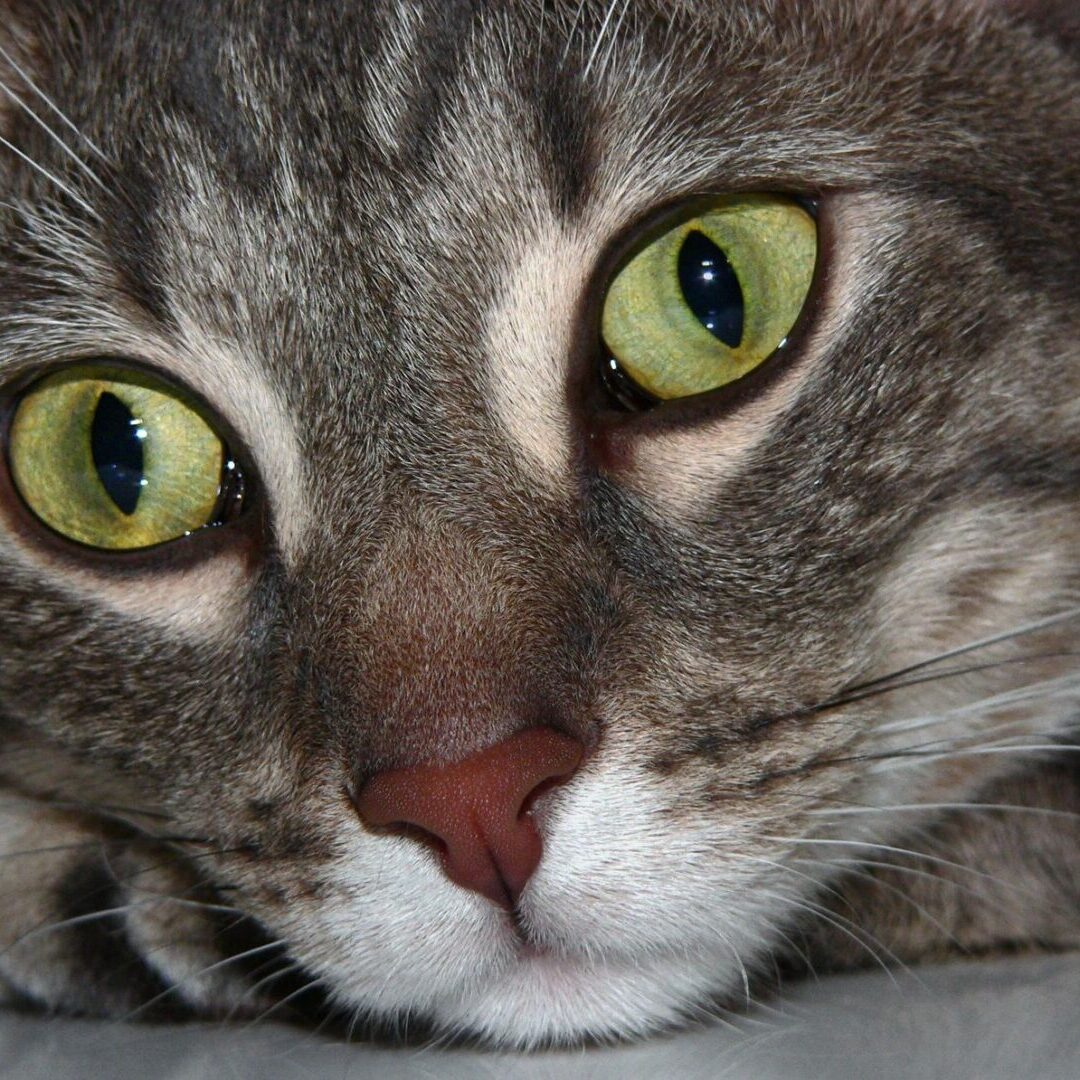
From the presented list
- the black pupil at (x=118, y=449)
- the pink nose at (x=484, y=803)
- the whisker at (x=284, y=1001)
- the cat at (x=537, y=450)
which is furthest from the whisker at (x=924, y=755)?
the black pupil at (x=118, y=449)

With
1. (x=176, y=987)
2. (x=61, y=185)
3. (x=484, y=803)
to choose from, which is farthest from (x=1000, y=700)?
(x=61, y=185)

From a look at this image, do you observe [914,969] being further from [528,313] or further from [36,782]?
[36,782]

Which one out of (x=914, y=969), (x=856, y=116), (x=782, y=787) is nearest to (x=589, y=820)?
(x=782, y=787)

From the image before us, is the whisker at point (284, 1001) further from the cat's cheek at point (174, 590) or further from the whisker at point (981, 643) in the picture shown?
the whisker at point (981, 643)

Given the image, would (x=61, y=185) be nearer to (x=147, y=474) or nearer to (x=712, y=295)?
(x=147, y=474)

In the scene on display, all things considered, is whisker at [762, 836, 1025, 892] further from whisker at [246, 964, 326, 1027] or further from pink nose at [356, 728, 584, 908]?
whisker at [246, 964, 326, 1027]

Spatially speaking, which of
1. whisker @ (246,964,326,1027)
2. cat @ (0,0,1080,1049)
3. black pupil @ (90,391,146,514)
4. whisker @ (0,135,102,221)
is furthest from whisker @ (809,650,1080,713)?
whisker @ (0,135,102,221)
